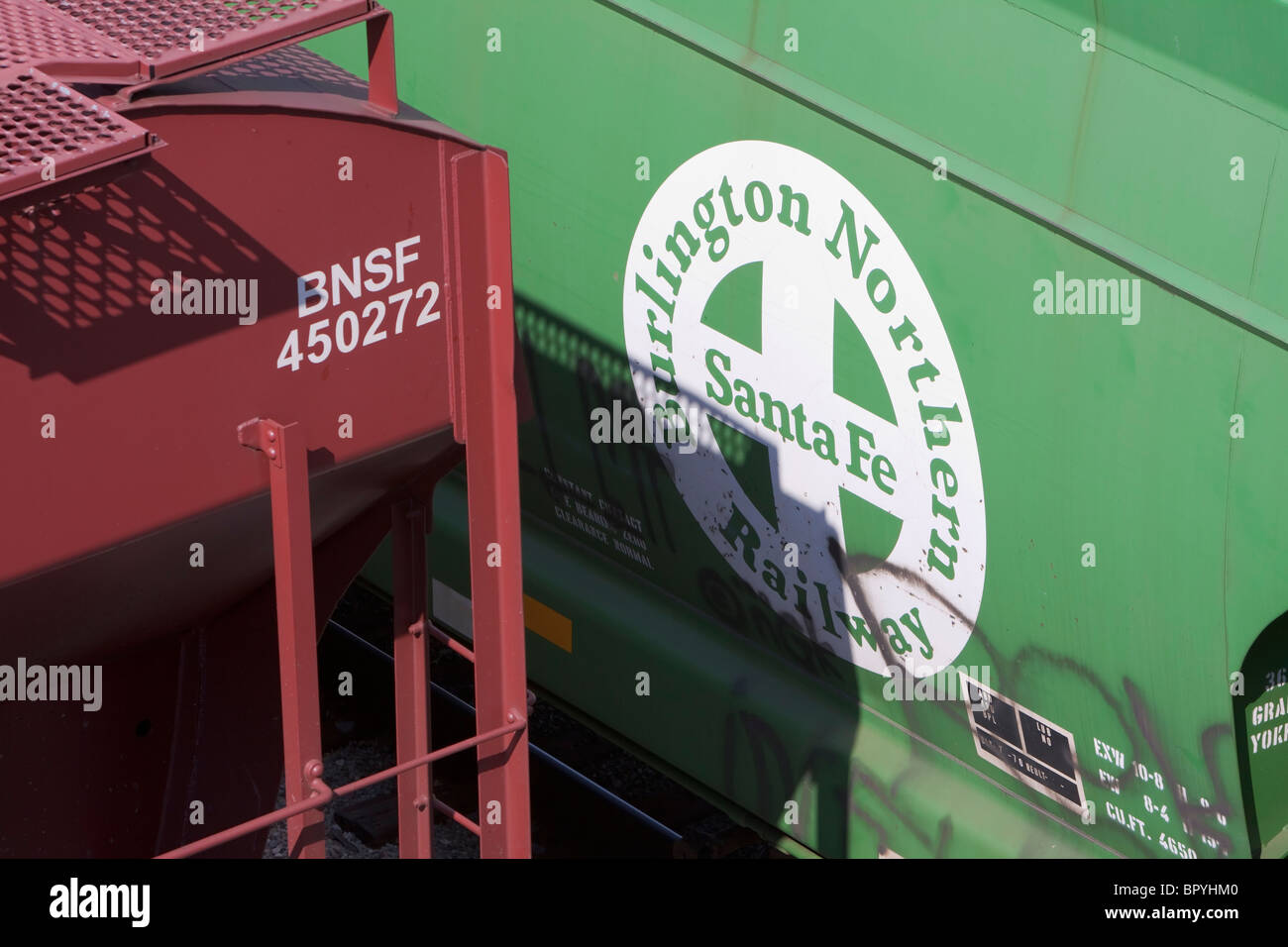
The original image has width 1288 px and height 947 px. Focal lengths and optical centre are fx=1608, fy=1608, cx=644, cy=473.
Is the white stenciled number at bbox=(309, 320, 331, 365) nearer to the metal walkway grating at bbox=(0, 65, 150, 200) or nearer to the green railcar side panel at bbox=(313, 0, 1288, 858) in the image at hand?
the metal walkway grating at bbox=(0, 65, 150, 200)

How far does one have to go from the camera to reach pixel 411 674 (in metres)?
4.45

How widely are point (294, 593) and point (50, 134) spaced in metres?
1.09

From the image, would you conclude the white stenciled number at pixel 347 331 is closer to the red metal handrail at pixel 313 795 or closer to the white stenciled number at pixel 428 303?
the white stenciled number at pixel 428 303

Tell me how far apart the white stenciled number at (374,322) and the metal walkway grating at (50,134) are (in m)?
0.82

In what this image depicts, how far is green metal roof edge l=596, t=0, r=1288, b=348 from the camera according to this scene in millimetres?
3572

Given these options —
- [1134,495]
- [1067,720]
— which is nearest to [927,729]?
[1067,720]

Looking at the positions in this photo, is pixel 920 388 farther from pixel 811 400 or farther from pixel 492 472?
pixel 492 472

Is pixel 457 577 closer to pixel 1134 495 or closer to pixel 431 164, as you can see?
pixel 431 164

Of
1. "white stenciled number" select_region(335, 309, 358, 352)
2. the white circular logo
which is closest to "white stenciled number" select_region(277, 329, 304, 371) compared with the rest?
"white stenciled number" select_region(335, 309, 358, 352)

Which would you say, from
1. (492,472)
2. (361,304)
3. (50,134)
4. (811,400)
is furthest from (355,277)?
(811,400)

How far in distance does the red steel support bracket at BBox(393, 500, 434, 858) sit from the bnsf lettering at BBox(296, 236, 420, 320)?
776mm

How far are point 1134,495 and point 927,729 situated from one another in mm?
1161

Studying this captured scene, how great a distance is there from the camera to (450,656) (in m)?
7.08

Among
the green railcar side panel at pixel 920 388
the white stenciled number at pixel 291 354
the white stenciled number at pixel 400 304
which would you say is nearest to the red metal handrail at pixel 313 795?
the white stenciled number at pixel 291 354
